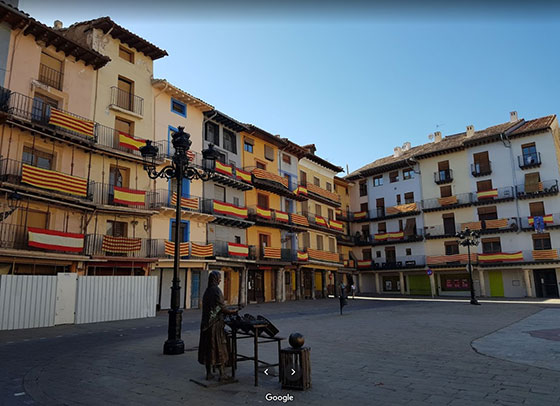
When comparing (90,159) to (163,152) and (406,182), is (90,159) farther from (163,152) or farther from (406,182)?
(406,182)

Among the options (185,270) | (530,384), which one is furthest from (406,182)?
(530,384)

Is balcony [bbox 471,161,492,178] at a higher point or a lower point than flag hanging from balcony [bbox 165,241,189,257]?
higher

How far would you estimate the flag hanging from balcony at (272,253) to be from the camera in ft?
102

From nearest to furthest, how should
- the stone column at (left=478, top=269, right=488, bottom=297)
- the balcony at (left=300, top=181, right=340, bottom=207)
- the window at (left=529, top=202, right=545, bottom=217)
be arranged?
the window at (left=529, top=202, right=545, bottom=217) → the stone column at (left=478, top=269, right=488, bottom=297) → the balcony at (left=300, top=181, right=340, bottom=207)

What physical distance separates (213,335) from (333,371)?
2.32 m

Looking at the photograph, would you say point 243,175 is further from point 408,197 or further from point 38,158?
point 408,197

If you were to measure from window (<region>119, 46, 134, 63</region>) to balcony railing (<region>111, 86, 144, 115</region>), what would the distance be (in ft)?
8.06

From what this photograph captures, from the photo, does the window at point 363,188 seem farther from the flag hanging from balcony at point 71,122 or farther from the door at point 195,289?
the flag hanging from balcony at point 71,122

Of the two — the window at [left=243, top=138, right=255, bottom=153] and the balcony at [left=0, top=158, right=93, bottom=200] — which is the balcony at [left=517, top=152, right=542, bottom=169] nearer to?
the window at [left=243, top=138, right=255, bottom=153]

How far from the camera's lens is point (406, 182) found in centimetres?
4722

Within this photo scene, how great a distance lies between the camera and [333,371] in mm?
7016

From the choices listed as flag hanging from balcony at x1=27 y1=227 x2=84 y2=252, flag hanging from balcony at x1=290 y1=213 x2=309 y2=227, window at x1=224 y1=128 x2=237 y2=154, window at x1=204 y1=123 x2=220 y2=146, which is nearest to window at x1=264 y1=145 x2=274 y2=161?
window at x1=224 y1=128 x2=237 y2=154

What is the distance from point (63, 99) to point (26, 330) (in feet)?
42.5

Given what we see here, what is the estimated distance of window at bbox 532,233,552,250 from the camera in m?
36.1
